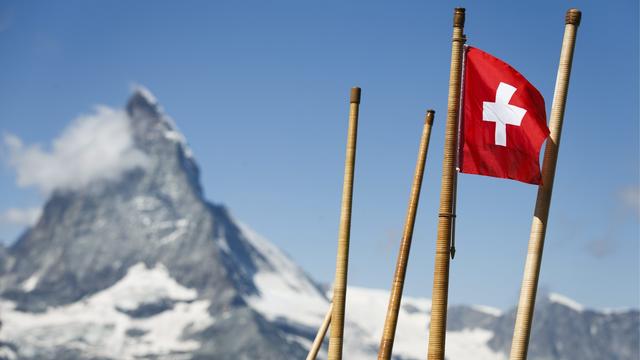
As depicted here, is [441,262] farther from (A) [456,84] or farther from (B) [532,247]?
(A) [456,84]

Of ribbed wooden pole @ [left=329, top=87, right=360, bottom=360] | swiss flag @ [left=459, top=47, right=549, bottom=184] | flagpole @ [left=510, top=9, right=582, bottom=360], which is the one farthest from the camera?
ribbed wooden pole @ [left=329, top=87, right=360, bottom=360]

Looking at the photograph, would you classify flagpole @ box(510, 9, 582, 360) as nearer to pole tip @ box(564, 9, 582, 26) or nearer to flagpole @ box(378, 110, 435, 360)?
pole tip @ box(564, 9, 582, 26)

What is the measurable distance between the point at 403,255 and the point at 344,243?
2.51 metres

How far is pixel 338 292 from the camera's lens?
27.5 metres

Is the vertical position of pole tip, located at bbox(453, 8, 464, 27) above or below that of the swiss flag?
above

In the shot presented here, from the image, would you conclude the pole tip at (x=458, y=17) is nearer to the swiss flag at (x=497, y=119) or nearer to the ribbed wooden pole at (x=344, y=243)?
the swiss flag at (x=497, y=119)

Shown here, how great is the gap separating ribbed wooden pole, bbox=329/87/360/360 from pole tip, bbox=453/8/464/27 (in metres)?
5.05

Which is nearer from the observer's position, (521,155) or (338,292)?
(521,155)

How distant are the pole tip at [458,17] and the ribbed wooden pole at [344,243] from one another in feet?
16.6

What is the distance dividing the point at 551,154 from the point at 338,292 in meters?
6.07

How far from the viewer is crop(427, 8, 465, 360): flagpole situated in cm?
2266

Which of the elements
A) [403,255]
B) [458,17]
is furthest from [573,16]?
[403,255]

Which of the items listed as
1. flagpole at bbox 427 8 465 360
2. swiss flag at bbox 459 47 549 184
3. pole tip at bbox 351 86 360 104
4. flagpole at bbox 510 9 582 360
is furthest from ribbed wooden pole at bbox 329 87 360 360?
flagpole at bbox 510 9 582 360

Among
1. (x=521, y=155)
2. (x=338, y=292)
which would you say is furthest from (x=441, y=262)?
(x=338, y=292)
